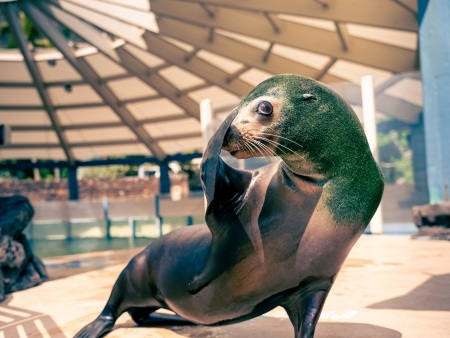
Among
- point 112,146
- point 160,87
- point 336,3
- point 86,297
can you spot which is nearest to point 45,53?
point 160,87

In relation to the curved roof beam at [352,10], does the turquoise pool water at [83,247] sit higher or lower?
lower

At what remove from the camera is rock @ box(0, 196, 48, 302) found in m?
5.95

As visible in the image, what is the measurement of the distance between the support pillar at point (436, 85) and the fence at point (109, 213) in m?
6.97

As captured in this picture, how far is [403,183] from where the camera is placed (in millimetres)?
11117

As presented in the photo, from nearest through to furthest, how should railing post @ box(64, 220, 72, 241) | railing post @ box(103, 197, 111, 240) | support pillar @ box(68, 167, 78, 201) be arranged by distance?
railing post @ box(103, 197, 111, 240) → railing post @ box(64, 220, 72, 241) → support pillar @ box(68, 167, 78, 201)

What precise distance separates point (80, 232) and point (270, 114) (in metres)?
16.8

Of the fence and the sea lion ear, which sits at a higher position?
the sea lion ear

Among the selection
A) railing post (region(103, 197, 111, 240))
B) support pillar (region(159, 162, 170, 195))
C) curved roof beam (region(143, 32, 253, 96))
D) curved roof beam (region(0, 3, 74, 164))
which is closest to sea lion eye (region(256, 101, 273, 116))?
curved roof beam (region(143, 32, 253, 96))

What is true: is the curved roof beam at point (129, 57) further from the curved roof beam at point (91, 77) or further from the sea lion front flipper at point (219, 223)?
the sea lion front flipper at point (219, 223)

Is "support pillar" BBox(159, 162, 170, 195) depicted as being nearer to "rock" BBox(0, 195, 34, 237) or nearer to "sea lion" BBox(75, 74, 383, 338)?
"rock" BBox(0, 195, 34, 237)

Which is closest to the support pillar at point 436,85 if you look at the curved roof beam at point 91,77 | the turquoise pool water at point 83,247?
the turquoise pool water at point 83,247

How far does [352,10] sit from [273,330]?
7781mm

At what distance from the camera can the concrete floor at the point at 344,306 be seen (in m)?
3.37

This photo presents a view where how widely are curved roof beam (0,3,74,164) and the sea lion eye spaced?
41.1ft
